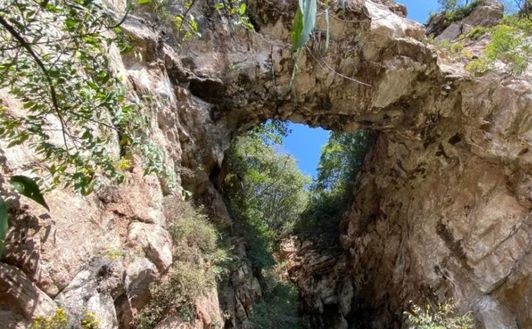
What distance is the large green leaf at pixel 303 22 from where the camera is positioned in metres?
0.79

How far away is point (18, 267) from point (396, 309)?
8.68 metres

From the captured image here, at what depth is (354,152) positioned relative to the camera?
44.0ft

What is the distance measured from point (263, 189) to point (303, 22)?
45.0 feet

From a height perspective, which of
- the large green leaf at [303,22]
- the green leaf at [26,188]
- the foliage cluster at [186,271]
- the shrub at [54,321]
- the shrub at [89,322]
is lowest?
the large green leaf at [303,22]

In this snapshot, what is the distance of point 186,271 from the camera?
555cm

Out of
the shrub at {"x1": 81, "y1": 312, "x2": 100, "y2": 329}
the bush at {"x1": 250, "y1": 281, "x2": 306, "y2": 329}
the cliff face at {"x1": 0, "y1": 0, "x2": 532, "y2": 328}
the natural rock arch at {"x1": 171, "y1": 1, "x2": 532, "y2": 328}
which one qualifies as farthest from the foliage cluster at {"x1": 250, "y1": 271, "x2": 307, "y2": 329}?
the shrub at {"x1": 81, "y1": 312, "x2": 100, "y2": 329}

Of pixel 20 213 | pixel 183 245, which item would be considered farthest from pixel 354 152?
pixel 20 213

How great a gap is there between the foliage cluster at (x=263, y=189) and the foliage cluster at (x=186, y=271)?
3.24 meters

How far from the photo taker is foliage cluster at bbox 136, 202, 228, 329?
5.06 metres

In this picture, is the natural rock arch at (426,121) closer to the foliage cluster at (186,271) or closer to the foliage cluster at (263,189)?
the foliage cluster at (263,189)

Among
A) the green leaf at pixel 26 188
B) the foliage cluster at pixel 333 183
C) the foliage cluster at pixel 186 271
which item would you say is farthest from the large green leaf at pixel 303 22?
the foliage cluster at pixel 333 183

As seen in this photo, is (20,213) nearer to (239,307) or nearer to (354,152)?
(239,307)

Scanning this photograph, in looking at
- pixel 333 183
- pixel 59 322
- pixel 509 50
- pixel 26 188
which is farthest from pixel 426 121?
pixel 26 188

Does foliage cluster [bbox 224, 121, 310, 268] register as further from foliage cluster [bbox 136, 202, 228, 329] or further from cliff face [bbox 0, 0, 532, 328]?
foliage cluster [bbox 136, 202, 228, 329]
